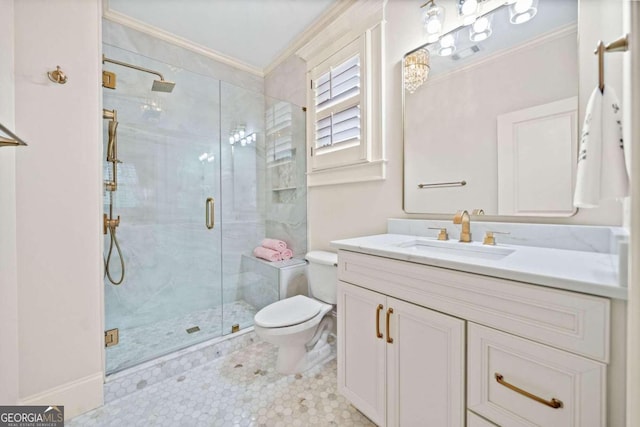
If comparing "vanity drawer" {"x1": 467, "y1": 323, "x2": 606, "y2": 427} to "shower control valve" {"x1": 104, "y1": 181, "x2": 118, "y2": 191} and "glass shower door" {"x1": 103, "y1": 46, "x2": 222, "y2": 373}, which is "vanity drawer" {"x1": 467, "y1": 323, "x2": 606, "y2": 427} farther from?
"shower control valve" {"x1": 104, "y1": 181, "x2": 118, "y2": 191}

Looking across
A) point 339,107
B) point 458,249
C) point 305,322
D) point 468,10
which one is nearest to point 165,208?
point 305,322

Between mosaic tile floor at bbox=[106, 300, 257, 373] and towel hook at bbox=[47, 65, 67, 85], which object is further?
mosaic tile floor at bbox=[106, 300, 257, 373]

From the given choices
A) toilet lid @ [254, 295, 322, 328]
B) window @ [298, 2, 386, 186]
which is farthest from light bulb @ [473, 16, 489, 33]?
toilet lid @ [254, 295, 322, 328]

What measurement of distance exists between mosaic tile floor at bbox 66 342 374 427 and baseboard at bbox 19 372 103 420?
0.04 metres

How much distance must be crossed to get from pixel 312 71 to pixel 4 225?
6.93 feet

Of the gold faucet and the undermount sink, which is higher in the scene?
the gold faucet

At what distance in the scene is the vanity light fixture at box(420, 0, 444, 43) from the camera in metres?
1.41

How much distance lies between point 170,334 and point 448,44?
2.68m

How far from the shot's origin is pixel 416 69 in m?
1.53

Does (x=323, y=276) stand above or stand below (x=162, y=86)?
below

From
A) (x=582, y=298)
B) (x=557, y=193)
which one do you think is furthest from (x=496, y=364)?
(x=557, y=193)

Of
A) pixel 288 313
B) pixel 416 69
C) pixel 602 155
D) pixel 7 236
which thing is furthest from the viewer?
pixel 288 313

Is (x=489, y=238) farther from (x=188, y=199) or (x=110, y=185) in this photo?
(x=110, y=185)

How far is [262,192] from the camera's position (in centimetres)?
271
